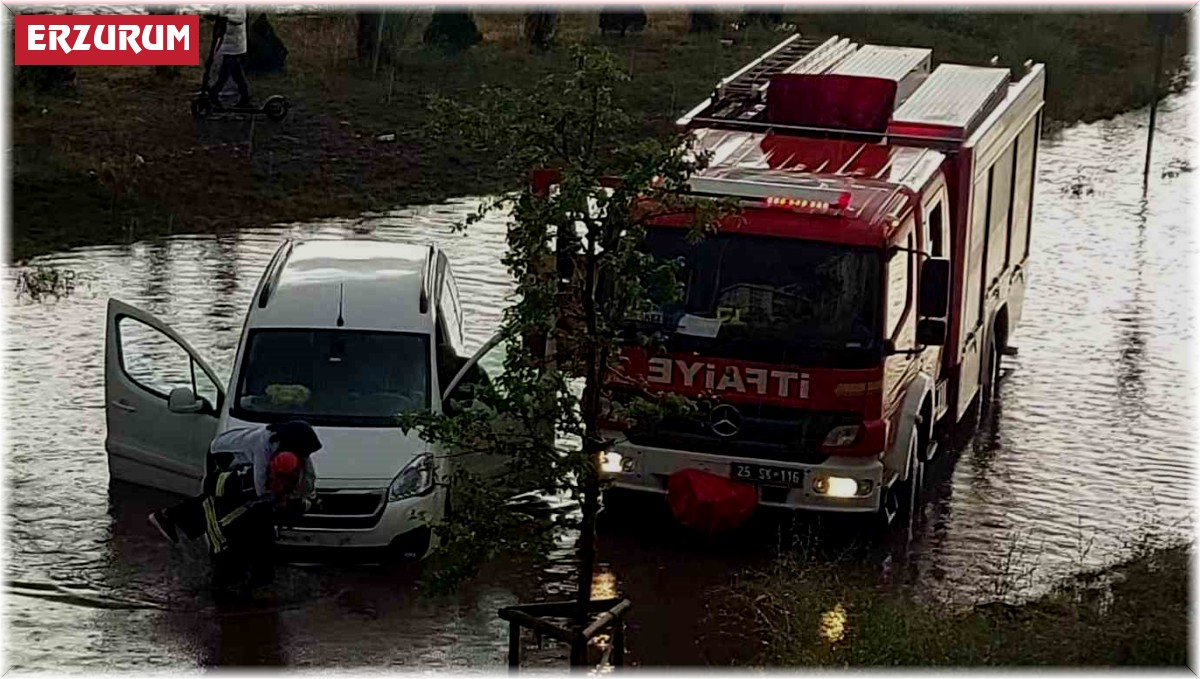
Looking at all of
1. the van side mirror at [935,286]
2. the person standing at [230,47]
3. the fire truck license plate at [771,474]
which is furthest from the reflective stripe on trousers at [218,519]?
the person standing at [230,47]

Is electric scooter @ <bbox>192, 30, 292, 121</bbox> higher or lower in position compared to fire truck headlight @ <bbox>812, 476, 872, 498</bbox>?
higher

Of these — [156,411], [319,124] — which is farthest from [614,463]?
[319,124]

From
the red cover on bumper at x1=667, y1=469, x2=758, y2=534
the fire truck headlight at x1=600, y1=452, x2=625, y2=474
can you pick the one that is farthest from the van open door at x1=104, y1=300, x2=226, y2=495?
the red cover on bumper at x1=667, y1=469, x2=758, y2=534

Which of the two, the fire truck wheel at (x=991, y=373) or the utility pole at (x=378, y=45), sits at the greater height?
the utility pole at (x=378, y=45)

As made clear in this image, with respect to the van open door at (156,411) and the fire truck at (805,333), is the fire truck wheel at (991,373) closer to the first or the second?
the fire truck at (805,333)

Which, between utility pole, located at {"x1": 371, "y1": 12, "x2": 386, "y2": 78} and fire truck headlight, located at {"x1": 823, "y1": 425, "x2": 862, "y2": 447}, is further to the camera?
utility pole, located at {"x1": 371, "y1": 12, "x2": 386, "y2": 78}

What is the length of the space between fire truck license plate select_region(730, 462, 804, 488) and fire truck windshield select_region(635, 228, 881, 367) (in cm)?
73

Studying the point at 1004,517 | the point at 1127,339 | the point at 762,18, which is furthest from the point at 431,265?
the point at 762,18

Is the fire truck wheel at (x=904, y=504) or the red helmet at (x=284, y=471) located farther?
the fire truck wheel at (x=904, y=504)

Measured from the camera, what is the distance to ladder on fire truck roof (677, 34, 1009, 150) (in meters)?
14.8

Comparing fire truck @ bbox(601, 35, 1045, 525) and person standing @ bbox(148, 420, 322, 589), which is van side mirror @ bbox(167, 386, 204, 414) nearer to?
person standing @ bbox(148, 420, 322, 589)

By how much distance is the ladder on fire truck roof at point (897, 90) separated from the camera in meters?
14.8

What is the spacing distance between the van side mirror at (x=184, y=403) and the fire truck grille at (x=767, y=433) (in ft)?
9.14

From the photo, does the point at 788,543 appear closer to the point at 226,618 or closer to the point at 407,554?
the point at 407,554
